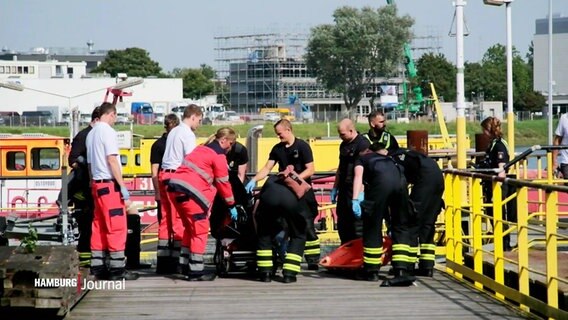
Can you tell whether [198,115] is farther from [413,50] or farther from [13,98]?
[413,50]

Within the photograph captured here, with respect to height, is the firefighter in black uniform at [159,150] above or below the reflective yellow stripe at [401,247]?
above

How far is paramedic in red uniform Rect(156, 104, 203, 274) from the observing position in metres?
12.5

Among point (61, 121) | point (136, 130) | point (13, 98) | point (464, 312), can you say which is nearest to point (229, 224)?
point (464, 312)

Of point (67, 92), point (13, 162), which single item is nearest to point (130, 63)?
point (67, 92)

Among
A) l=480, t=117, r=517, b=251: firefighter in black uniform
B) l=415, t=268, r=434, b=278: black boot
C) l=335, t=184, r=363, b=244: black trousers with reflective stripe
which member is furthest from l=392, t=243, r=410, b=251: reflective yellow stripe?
l=480, t=117, r=517, b=251: firefighter in black uniform

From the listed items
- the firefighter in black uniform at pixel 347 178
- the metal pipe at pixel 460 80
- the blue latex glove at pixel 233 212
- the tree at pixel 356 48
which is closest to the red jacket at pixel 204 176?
the blue latex glove at pixel 233 212

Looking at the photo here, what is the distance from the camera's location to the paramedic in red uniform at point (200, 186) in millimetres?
11865

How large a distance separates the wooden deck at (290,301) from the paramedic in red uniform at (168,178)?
Answer: 53cm

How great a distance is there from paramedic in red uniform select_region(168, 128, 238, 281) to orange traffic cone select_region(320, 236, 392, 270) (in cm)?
137

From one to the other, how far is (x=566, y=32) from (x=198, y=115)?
74525 mm

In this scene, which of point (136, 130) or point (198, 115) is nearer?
point (198, 115)

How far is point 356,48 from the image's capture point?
99.1 meters

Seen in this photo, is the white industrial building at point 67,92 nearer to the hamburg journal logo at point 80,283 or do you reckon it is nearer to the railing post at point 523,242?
the hamburg journal logo at point 80,283

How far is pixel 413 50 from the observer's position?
353 ft
